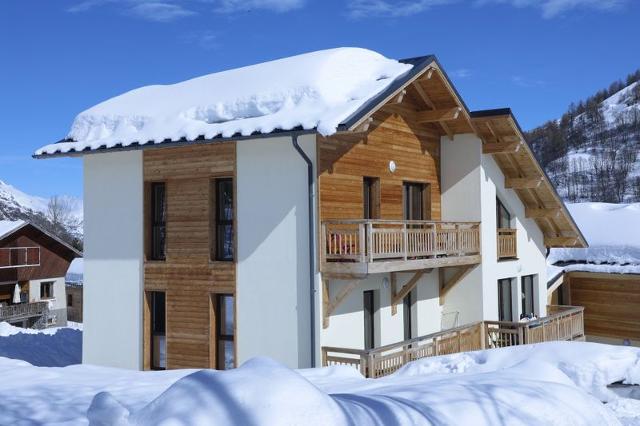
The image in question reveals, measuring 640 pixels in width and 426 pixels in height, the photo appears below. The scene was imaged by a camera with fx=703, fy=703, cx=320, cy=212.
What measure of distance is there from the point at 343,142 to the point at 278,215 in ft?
6.79

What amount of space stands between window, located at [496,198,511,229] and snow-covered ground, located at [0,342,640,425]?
7.56 meters

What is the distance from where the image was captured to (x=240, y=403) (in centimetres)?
591

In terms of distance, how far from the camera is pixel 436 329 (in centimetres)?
1836

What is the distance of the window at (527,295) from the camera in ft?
70.7

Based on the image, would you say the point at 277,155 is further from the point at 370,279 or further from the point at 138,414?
the point at 138,414

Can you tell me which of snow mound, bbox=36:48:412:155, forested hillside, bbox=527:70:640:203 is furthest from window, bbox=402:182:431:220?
forested hillside, bbox=527:70:640:203

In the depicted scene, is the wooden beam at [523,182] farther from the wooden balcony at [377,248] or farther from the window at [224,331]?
the window at [224,331]

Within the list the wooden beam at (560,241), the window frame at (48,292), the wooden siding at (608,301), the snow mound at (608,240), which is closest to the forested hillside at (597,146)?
the snow mound at (608,240)

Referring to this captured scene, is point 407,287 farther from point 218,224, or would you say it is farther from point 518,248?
point 518,248

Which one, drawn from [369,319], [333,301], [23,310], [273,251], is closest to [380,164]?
[273,251]

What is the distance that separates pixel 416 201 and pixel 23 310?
31444 millimetres

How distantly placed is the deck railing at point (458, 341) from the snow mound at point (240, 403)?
286 inches

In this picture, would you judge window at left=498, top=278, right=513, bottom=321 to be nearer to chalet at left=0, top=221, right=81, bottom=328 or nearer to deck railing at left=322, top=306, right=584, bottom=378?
deck railing at left=322, top=306, right=584, bottom=378

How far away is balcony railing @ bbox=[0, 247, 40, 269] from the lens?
4259 centimetres
